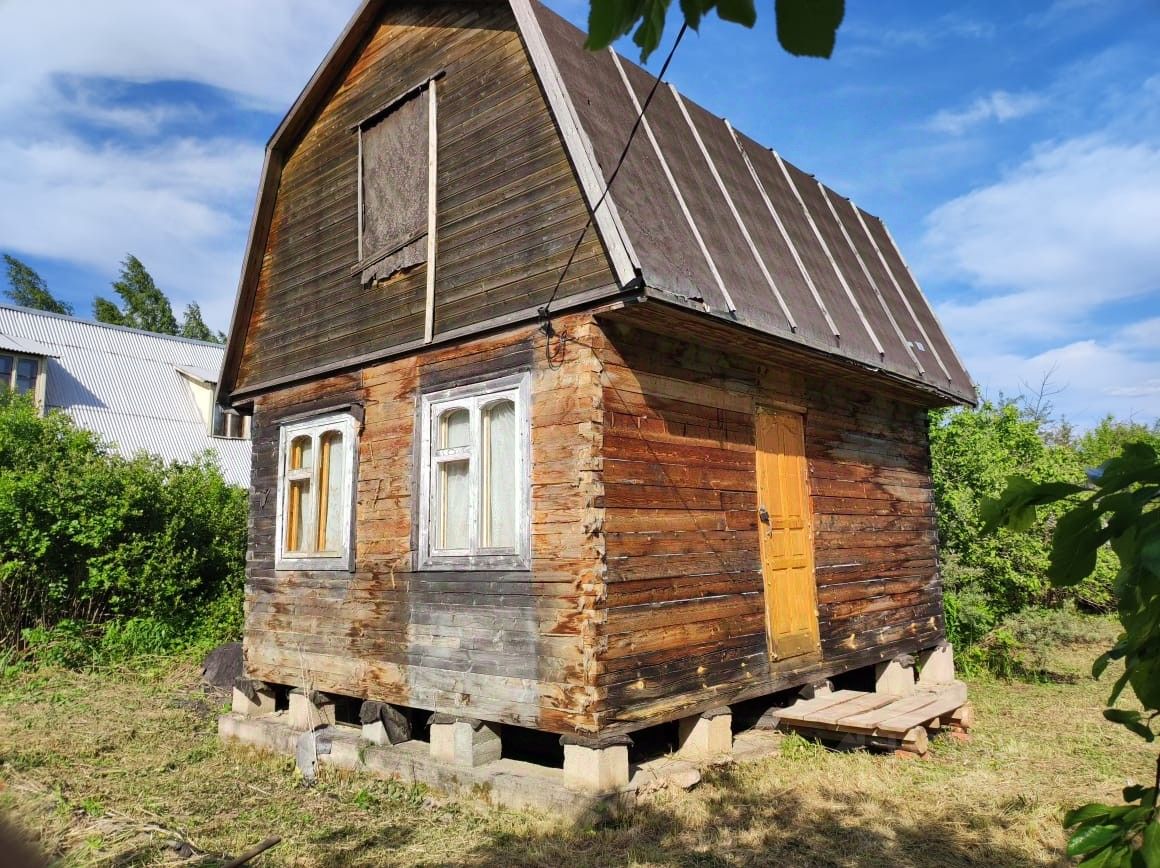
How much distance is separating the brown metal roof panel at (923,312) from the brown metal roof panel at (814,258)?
1.96 m

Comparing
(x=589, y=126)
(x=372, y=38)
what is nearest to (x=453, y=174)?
(x=589, y=126)

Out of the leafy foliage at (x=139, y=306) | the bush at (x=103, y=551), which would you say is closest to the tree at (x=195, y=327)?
the leafy foliage at (x=139, y=306)

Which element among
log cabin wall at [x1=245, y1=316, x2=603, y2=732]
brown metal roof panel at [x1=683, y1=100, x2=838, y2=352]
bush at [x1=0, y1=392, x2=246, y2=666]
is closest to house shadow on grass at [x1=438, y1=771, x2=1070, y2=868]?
log cabin wall at [x1=245, y1=316, x2=603, y2=732]

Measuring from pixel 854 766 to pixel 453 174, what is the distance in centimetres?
638

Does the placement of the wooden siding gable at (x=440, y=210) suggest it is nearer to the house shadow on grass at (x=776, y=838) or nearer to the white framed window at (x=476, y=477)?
the white framed window at (x=476, y=477)

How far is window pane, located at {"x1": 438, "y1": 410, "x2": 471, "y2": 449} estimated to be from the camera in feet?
24.8

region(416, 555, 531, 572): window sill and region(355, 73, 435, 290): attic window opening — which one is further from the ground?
region(355, 73, 435, 290): attic window opening

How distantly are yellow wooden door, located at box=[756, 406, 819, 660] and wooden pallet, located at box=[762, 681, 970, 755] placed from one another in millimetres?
540

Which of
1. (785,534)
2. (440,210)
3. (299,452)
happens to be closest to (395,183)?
(440,210)

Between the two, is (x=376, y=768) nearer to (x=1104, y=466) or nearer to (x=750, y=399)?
(x=750, y=399)

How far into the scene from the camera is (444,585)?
23.9ft

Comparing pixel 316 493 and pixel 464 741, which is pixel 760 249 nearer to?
pixel 316 493

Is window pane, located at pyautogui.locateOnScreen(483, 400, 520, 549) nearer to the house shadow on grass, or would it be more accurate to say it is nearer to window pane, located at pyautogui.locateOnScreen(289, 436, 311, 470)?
the house shadow on grass

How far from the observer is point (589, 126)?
22.4ft
